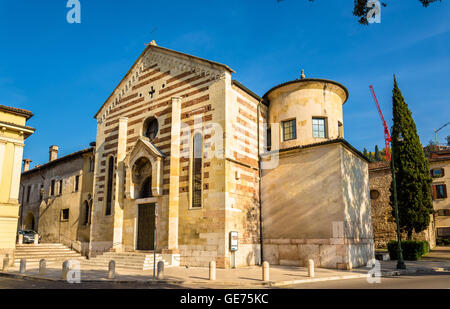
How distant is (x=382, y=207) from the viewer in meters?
38.5

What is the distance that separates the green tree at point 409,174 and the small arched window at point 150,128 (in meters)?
17.8

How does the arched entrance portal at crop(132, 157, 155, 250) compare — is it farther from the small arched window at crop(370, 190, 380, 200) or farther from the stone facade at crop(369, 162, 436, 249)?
the small arched window at crop(370, 190, 380, 200)

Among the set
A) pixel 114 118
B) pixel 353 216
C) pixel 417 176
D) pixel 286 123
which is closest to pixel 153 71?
pixel 114 118

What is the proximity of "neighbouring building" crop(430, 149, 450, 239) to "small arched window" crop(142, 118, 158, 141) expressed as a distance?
35.3 m

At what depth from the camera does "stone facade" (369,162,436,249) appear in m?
37.7

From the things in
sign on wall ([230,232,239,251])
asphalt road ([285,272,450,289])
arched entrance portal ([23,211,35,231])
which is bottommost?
asphalt road ([285,272,450,289])

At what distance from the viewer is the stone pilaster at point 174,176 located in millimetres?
19497

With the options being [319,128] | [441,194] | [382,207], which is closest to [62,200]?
[319,128]

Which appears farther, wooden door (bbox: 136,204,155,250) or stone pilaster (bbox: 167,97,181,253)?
wooden door (bbox: 136,204,155,250)

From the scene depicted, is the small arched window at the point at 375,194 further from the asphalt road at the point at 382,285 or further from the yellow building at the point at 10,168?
the yellow building at the point at 10,168

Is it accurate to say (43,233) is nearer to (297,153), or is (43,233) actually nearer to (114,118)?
(114,118)

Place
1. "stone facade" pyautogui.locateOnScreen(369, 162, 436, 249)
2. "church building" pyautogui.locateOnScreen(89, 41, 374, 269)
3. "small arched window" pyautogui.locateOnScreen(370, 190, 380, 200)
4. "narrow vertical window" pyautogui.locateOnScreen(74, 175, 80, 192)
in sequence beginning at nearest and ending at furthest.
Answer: "church building" pyautogui.locateOnScreen(89, 41, 374, 269)
"narrow vertical window" pyautogui.locateOnScreen(74, 175, 80, 192)
"stone facade" pyautogui.locateOnScreen(369, 162, 436, 249)
"small arched window" pyautogui.locateOnScreen(370, 190, 380, 200)

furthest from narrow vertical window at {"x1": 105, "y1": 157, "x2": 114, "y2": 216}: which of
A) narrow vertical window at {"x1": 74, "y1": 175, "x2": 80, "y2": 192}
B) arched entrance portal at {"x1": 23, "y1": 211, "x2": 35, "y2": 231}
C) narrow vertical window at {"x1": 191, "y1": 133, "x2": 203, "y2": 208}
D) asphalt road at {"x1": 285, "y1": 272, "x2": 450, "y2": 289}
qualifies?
asphalt road at {"x1": 285, "y1": 272, "x2": 450, "y2": 289}

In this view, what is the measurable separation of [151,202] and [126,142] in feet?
17.2
